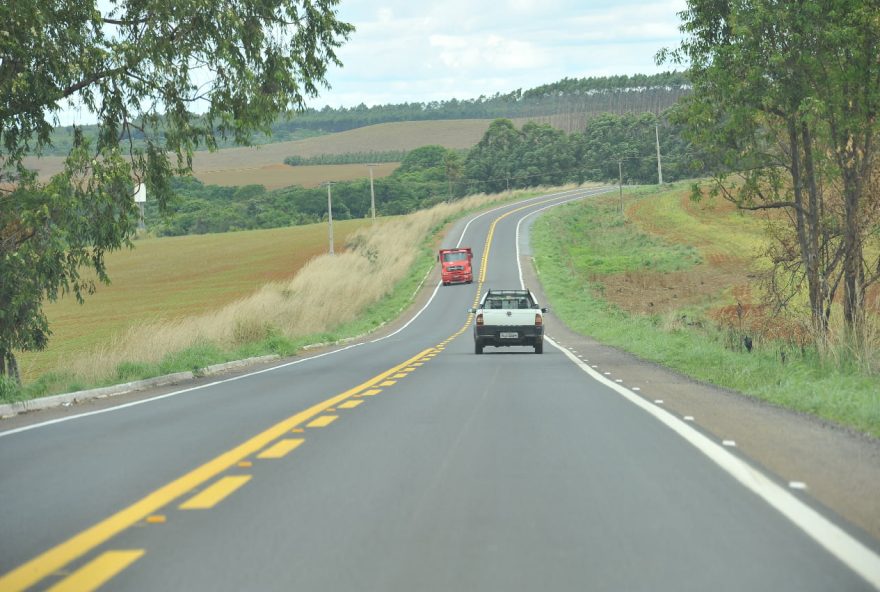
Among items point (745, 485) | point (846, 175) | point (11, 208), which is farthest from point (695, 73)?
point (745, 485)

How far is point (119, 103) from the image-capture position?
22109 mm

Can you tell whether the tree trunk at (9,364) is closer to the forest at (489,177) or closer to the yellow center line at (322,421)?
the yellow center line at (322,421)

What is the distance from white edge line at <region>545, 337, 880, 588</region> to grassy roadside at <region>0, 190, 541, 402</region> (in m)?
10.1

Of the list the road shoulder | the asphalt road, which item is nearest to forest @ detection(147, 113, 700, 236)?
the road shoulder

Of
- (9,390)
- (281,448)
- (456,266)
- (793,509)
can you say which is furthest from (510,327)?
(456,266)

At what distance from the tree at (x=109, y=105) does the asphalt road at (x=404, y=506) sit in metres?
7.33

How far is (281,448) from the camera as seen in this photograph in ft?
32.6

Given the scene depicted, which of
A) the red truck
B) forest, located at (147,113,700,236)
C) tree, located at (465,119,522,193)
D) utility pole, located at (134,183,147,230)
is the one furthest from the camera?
tree, located at (465,119,522,193)

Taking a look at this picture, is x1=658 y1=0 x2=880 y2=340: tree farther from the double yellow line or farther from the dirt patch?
the dirt patch

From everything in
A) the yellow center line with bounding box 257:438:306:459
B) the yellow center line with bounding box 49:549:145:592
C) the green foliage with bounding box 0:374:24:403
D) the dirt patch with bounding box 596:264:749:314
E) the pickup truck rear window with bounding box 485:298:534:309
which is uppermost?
the yellow center line with bounding box 49:549:145:592

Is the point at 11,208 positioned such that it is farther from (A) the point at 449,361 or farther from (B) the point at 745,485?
(B) the point at 745,485

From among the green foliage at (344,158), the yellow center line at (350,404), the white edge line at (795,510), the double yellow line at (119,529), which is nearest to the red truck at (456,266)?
the yellow center line at (350,404)

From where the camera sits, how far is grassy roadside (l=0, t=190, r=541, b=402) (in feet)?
75.2

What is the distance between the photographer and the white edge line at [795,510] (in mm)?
5422
